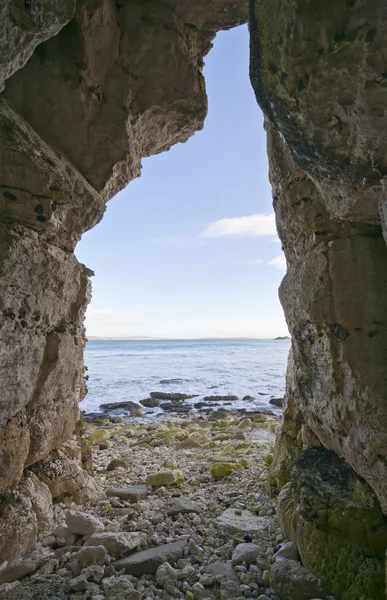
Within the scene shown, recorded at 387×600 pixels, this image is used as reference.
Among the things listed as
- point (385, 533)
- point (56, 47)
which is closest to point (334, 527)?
point (385, 533)

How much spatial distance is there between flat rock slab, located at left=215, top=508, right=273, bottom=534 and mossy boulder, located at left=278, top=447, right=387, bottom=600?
0.40m

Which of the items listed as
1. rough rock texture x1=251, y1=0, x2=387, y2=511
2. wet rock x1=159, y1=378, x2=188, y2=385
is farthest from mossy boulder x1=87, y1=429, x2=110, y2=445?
wet rock x1=159, y1=378, x2=188, y2=385

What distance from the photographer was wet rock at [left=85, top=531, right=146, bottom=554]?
298 centimetres

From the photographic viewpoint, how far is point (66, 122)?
12.8 feet

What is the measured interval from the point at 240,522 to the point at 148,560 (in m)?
1.10

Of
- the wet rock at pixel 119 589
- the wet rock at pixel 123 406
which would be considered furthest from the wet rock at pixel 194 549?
the wet rock at pixel 123 406

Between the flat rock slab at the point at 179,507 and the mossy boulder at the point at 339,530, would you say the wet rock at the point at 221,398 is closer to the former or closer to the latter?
the flat rock slab at the point at 179,507

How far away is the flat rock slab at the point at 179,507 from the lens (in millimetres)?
3788

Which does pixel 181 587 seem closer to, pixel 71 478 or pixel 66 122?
pixel 71 478

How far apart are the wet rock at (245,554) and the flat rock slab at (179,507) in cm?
87

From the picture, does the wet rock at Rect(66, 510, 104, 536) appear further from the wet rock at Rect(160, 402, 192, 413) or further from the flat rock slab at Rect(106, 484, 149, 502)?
the wet rock at Rect(160, 402, 192, 413)

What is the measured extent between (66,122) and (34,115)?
332mm

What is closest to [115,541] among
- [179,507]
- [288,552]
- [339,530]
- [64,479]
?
[179,507]

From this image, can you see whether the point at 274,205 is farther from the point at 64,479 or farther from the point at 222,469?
the point at 64,479
